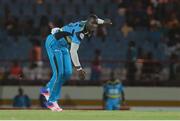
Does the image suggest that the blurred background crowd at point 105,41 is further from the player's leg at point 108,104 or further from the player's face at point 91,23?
the player's face at point 91,23

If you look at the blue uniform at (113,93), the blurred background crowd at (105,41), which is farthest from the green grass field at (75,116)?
the blurred background crowd at (105,41)

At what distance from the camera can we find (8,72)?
1941 centimetres

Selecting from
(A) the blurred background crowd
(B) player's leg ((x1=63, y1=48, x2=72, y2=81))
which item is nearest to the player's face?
(B) player's leg ((x1=63, y1=48, x2=72, y2=81))

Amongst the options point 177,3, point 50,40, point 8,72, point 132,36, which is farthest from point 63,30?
point 177,3

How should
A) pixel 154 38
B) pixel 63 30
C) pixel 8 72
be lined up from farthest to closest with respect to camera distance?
pixel 154 38 < pixel 8 72 < pixel 63 30

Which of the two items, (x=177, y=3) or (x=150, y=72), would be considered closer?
(x=150, y=72)

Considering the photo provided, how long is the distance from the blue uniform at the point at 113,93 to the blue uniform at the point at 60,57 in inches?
212

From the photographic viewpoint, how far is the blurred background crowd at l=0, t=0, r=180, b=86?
64.3ft

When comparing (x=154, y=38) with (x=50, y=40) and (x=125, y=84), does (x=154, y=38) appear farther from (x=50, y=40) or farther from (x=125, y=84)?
(x=50, y=40)

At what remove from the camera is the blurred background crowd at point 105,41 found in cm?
1959

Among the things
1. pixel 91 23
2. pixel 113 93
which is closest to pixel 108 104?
pixel 113 93

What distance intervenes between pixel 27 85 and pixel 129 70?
307cm

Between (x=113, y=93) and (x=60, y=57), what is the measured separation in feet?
18.8

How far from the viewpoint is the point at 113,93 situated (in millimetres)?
18500
